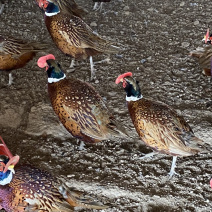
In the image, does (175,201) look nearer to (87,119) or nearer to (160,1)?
(87,119)

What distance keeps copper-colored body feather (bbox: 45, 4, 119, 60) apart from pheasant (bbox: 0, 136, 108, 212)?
5.19 feet

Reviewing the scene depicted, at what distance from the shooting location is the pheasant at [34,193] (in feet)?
9.22

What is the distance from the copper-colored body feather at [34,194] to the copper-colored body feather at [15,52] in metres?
1.51

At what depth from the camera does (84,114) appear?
3.38 m

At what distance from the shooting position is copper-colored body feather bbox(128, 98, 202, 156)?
10.6ft

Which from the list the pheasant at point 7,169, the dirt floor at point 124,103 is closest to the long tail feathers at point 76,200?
the dirt floor at point 124,103

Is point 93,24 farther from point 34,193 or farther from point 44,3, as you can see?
point 34,193

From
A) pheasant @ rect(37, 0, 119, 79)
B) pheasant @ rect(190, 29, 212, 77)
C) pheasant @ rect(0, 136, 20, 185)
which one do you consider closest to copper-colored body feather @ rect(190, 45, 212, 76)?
pheasant @ rect(190, 29, 212, 77)

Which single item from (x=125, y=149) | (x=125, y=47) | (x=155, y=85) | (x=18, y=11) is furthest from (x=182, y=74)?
(x=18, y=11)

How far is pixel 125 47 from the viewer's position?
4.87m

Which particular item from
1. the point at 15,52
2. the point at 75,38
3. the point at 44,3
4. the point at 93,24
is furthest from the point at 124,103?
the point at 93,24

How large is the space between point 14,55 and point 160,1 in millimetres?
2467

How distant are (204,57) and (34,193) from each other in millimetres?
2447

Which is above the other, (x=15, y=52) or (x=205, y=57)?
(x=205, y=57)
